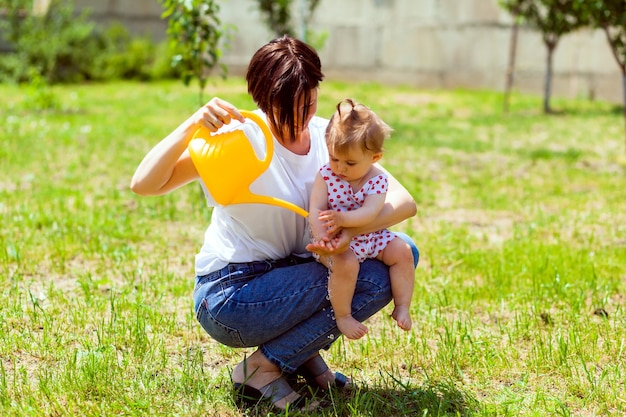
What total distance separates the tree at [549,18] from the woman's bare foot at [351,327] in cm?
986

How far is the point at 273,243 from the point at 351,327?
0.42 m

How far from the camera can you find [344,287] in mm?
2955

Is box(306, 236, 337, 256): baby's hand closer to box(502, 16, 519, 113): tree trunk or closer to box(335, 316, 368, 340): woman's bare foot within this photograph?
box(335, 316, 368, 340): woman's bare foot

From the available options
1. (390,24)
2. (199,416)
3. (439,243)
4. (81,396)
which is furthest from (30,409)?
(390,24)

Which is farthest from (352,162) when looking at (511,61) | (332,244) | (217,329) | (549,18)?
(511,61)

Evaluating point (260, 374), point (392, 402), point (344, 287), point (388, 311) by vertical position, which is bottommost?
point (388, 311)

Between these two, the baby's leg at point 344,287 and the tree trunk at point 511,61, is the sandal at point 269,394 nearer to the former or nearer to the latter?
the baby's leg at point 344,287

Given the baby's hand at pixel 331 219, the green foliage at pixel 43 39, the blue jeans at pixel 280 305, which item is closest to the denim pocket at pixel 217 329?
the blue jeans at pixel 280 305

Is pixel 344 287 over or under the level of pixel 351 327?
over

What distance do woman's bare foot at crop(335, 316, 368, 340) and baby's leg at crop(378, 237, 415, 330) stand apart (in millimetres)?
146

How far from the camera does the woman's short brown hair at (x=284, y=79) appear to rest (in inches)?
115

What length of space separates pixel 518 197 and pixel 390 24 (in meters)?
10.0

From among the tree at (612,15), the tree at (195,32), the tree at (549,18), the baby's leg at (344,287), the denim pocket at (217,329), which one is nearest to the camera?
the baby's leg at (344,287)

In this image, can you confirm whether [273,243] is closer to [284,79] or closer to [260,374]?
[260,374]
